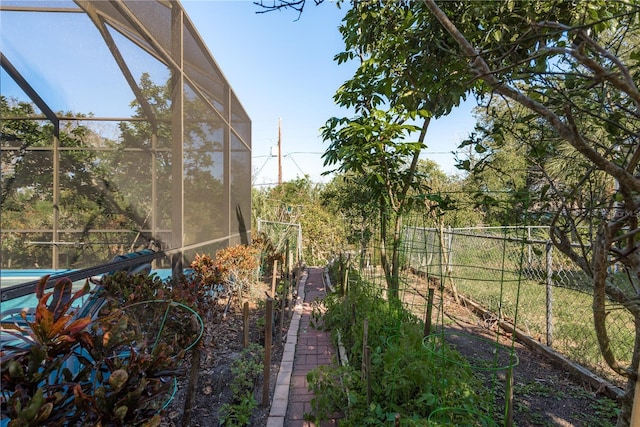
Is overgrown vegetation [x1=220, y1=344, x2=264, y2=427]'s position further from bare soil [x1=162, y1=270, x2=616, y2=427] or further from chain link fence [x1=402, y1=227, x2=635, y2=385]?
chain link fence [x1=402, y1=227, x2=635, y2=385]

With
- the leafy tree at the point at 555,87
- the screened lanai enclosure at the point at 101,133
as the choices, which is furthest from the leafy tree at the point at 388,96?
the screened lanai enclosure at the point at 101,133

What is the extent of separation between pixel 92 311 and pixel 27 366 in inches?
34.0

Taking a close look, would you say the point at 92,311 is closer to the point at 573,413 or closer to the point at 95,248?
the point at 95,248

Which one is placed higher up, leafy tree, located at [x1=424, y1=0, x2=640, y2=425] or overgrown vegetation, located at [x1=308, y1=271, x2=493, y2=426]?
leafy tree, located at [x1=424, y1=0, x2=640, y2=425]

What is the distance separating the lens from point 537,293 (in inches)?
205

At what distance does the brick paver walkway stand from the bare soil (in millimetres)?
102

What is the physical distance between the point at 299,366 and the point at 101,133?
3671 mm

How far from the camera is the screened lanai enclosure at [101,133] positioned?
226 centimetres

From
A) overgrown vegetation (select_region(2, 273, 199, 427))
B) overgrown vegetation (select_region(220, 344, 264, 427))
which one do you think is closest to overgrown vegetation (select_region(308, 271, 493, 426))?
overgrown vegetation (select_region(220, 344, 264, 427))

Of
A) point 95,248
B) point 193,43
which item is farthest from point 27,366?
point 193,43

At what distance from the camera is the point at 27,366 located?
107 cm

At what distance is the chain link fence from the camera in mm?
2240

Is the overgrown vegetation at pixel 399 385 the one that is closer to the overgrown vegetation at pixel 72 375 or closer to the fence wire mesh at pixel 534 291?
the fence wire mesh at pixel 534 291

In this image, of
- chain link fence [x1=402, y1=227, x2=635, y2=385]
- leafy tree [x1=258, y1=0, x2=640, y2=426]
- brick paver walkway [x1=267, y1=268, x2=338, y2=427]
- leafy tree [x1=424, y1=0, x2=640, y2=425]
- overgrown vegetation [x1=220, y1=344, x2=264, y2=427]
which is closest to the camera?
leafy tree [x1=424, y1=0, x2=640, y2=425]
